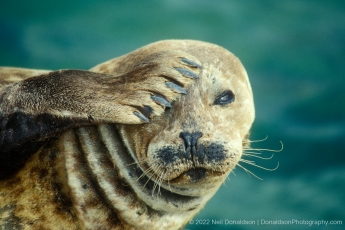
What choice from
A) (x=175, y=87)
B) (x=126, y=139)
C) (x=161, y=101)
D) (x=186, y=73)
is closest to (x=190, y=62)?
(x=186, y=73)

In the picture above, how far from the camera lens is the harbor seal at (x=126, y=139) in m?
2.96

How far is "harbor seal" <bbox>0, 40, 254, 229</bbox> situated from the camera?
2963 mm

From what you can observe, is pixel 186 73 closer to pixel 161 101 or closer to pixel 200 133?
pixel 161 101

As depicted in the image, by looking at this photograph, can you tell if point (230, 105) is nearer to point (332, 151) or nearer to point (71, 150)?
point (71, 150)

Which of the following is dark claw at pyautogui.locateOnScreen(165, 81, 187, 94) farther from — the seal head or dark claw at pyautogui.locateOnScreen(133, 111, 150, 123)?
dark claw at pyautogui.locateOnScreen(133, 111, 150, 123)

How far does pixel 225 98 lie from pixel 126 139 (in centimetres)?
63

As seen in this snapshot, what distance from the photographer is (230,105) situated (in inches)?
133

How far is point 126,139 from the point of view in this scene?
11.0 ft

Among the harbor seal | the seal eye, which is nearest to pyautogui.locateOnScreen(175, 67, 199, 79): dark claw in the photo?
the harbor seal

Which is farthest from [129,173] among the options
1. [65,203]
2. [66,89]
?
[66,89]

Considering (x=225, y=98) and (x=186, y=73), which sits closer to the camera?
(x=186, y=73)

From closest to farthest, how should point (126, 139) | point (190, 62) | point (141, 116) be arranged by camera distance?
1. point (141, 116)
2. point (190, 62)
3. point (126, 139)

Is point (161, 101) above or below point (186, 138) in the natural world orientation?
above

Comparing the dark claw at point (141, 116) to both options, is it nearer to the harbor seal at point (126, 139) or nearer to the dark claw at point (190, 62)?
the harbor seal at point (126, 139)
